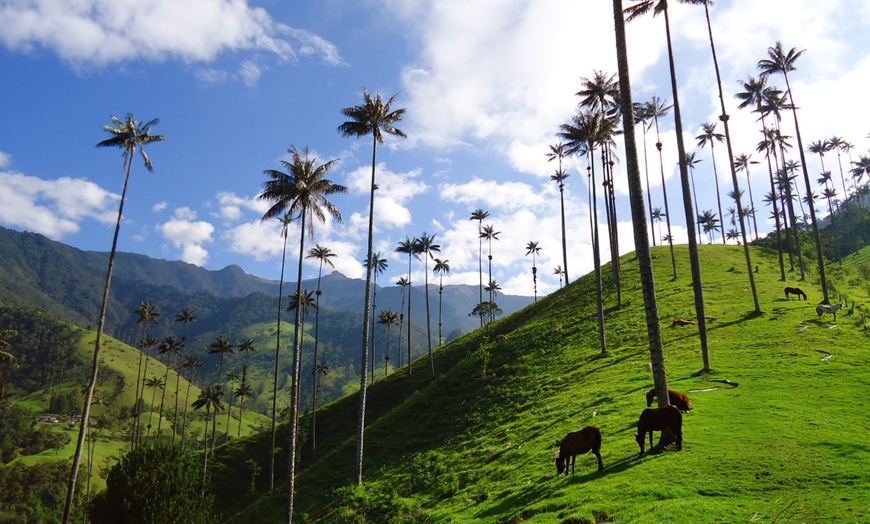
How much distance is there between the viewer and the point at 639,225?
21797 mm

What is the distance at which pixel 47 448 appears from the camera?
6363 inches

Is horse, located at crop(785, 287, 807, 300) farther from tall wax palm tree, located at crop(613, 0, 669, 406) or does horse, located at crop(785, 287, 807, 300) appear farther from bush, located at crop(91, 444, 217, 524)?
bush, located at crop(91, 444, 217, 524)

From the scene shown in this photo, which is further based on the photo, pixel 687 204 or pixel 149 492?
pixel 687 204

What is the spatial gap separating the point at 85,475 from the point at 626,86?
164390mm

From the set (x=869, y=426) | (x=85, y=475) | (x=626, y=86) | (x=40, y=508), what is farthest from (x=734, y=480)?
(x=85, y=475)

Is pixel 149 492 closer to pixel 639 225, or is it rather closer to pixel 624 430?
pixel 624 430

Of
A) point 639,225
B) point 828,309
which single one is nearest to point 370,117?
point 639,225

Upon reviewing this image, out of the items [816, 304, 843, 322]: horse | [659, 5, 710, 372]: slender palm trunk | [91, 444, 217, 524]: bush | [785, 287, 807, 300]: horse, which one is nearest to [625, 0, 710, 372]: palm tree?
[659, 5, 710, 372]: slender palm trunk

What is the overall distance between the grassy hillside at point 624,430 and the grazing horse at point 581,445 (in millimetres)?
790

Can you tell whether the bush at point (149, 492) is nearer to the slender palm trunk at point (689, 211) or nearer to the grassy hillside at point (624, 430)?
the grassy hillside at point (624, 430)

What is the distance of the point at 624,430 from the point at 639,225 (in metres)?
11.0

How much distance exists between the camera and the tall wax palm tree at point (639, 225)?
20.4 metres

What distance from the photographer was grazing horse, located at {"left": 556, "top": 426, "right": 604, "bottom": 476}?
20047 mm

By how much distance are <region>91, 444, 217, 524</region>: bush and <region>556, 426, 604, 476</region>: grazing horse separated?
18949mm
